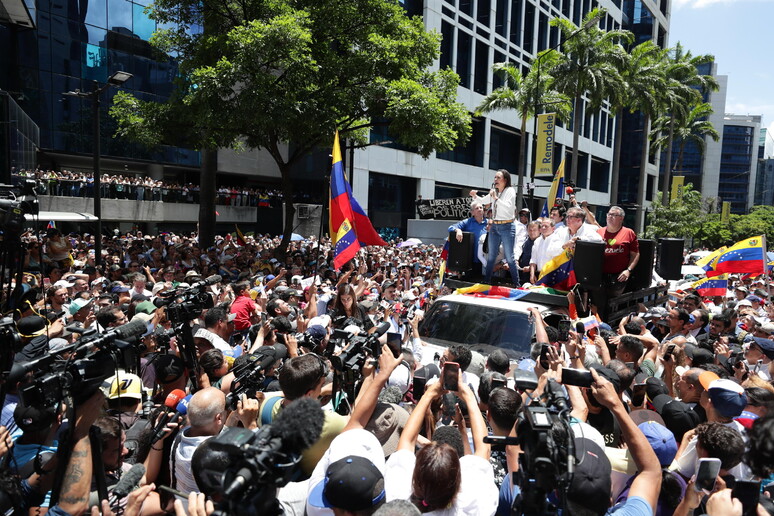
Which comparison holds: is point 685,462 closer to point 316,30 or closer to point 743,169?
point 316,30

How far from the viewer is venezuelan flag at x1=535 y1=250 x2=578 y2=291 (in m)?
6.96

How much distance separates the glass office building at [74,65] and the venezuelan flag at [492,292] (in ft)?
74.7

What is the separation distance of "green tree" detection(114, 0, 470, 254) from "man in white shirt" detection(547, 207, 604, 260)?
934 centimetres

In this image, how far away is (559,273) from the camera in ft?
23.6

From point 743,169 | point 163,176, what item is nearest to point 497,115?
point 163,176

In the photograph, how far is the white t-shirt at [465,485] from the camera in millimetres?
2486

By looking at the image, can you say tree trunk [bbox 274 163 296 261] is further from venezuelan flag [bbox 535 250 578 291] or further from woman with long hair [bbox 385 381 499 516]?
woman with long hair [bbox 385 381 499 516]

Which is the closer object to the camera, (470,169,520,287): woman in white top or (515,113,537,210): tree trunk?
(470,169,520,287): woman in white top

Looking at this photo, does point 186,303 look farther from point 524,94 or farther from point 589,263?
point 524,94

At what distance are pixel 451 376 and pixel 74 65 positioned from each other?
30564 mm

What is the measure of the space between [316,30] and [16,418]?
1511 cm

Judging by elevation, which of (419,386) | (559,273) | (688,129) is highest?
(688,129)

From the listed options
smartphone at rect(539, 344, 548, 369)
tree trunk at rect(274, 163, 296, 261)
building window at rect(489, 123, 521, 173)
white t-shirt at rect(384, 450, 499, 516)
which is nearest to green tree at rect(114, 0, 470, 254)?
tree trunk at rect(274, 163, 296, 261)

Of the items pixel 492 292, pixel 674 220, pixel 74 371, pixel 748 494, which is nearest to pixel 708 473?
pixel 748 494
